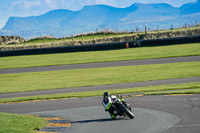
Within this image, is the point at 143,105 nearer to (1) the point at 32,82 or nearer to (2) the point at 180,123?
(2) the point at 180,123

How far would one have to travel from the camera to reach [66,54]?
59969mm

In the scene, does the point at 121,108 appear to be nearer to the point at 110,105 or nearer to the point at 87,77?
the point at 110,105

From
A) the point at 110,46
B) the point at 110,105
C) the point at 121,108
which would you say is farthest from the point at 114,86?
the point at 110,46

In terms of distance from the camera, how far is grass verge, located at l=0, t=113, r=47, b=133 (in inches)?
527

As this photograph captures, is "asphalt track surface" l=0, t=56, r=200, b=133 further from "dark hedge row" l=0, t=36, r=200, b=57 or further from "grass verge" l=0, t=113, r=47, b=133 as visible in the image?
"dark hedge row" l=0, t=36, r=200, b=57

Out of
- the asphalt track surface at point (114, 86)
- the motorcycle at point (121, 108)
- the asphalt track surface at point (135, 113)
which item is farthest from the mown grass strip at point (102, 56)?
the motorcycle at point (121, 108)

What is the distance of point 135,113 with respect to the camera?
617 inches

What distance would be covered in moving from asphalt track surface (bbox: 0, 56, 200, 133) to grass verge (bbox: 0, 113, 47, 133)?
126 cm

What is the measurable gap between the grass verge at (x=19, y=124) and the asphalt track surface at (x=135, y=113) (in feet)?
4.15

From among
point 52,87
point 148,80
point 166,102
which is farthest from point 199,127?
point 52,87

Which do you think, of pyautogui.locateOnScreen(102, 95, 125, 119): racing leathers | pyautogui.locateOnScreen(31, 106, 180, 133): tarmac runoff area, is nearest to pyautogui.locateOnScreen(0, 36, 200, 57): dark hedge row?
pyautogui.locateOnScreen(31, 106, 180, 133): tarmac runoff area

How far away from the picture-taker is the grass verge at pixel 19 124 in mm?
13383

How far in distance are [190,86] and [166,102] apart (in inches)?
219

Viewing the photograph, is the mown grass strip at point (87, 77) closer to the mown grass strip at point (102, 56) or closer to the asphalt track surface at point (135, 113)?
the asphalt track surface at point (135, 113)
